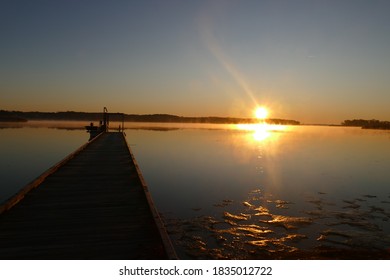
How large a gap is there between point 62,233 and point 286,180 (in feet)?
52.9

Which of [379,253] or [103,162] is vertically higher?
[103,162]

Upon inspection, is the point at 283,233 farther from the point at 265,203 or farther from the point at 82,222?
the point at 82,222

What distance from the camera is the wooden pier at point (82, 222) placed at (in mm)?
5766

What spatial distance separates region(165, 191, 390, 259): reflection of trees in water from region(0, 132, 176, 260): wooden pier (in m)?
2.11

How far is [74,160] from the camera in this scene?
1703 cm

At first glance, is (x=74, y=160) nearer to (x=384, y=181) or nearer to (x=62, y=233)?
(x=62, y=233)

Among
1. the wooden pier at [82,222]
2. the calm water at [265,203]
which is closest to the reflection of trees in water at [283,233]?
the calm water at [265,203]

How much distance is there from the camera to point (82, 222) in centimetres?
734

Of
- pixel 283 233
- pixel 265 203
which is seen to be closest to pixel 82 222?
pixel 283 233

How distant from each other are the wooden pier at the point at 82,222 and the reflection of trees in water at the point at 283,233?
2114mm

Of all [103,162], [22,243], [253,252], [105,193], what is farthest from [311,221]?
[103,162]

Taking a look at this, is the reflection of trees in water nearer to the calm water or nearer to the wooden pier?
the calm water

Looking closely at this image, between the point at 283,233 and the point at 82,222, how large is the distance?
630 centimetres
